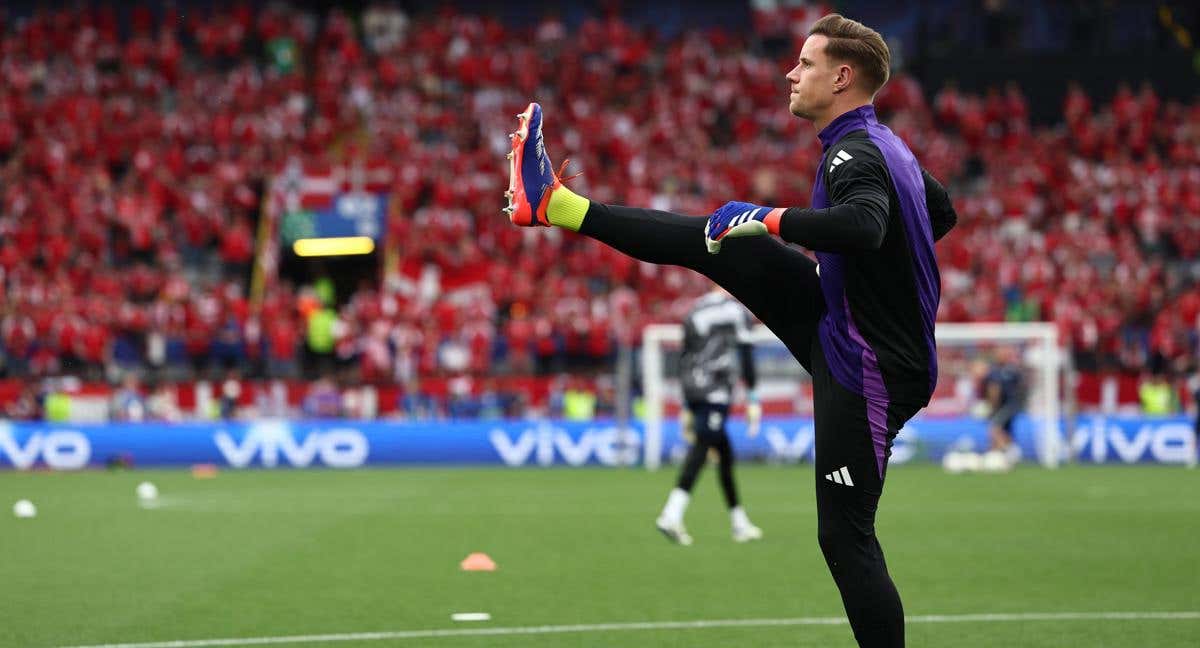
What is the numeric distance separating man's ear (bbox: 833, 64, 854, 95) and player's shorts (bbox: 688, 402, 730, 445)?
7.24m

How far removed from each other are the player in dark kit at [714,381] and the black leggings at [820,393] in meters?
6.70

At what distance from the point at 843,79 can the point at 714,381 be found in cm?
748

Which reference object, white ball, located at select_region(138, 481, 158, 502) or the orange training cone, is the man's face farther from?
white ball, located at select_region(138, 481, 158, 502)

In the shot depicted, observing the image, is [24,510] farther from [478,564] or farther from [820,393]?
[820,393]

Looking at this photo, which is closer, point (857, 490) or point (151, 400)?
point (857, 490)

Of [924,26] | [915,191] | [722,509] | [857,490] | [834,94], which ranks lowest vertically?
[722,509]

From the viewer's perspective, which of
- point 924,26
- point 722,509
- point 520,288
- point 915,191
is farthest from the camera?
point 924,26

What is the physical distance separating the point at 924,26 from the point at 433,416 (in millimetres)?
18608

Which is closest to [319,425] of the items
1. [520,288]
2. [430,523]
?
[520,288]

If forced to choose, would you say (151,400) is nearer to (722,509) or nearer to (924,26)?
(722,509)

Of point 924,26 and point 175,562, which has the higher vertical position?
point 924,26

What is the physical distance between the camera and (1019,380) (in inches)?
872

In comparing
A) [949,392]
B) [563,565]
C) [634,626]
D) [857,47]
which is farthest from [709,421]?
[949,392]

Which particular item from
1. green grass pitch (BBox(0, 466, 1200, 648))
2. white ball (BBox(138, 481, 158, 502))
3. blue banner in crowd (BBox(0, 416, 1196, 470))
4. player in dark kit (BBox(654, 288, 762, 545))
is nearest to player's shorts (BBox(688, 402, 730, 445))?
player in dark kit (BBox(654, 288, 762, 545))
